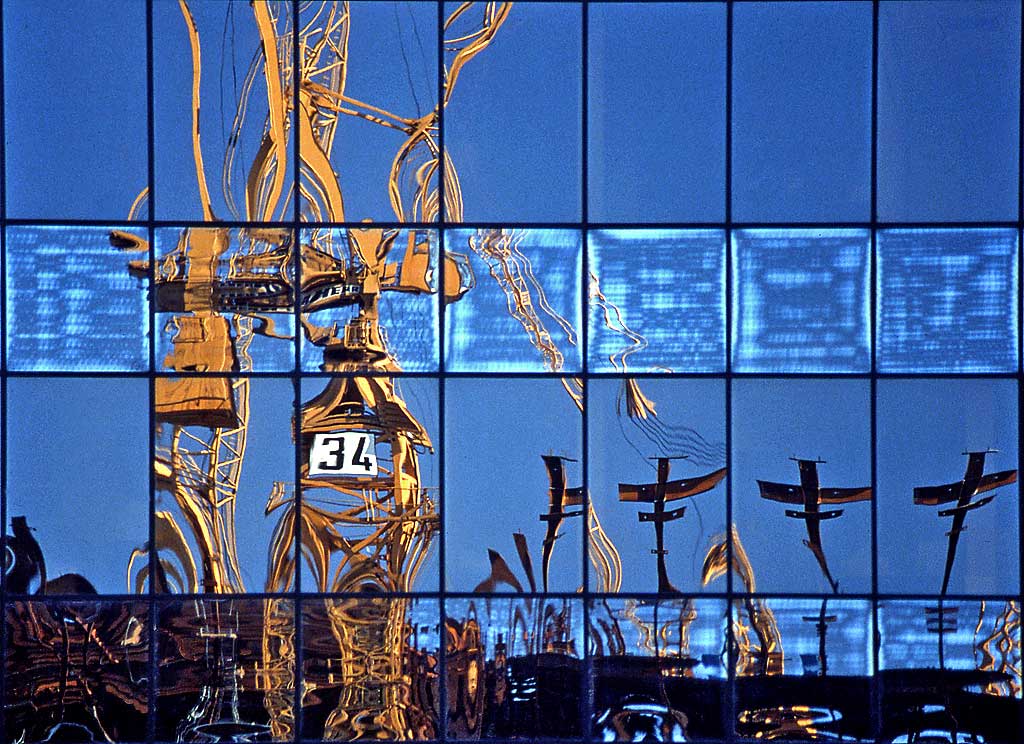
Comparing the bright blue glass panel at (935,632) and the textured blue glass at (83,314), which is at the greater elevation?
the textured blue glass at (83,314)

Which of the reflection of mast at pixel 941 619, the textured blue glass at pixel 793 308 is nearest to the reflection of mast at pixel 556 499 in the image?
the textured blue glass at pixel 793 308

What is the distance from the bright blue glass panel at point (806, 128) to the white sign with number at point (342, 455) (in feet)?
10.8

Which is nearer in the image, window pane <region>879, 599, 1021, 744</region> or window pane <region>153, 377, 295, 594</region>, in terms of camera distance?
window pane <region>153, 377, 295, 594</region>

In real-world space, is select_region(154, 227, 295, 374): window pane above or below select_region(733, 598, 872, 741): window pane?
above

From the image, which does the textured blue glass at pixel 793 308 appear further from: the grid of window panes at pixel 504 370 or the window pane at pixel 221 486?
the window pane at pixel 221 486

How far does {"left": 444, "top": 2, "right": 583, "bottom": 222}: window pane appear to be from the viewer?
595 centimetres

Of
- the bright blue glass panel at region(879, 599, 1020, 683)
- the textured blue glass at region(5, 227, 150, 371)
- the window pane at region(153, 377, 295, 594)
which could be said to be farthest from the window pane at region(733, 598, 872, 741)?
the textured blue glass at region(5, 227, 150, 371)

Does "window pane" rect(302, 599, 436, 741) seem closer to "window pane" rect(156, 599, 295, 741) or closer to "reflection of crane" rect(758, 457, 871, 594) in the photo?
"window pane" rect(156, 599, 295, 741)

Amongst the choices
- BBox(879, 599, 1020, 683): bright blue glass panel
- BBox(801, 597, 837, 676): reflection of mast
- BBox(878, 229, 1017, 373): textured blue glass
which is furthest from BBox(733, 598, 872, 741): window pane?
BBox(878, 229, 1017, 373): textured blue glass

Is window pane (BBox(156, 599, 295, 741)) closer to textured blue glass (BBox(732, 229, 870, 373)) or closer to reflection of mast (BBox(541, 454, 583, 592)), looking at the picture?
reflection of mast (BBox(541, 454, 583, 592))

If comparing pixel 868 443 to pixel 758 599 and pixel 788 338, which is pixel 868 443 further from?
pixel 758 599

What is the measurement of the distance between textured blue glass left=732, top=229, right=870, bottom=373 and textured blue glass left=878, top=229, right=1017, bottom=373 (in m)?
0.21

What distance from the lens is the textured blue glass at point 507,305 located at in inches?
235

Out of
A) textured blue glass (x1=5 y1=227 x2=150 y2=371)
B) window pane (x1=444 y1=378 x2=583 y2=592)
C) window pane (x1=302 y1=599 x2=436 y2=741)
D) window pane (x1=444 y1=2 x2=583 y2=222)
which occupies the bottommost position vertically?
window pane (x1=302 y1=599 x2=436 y2=741)
